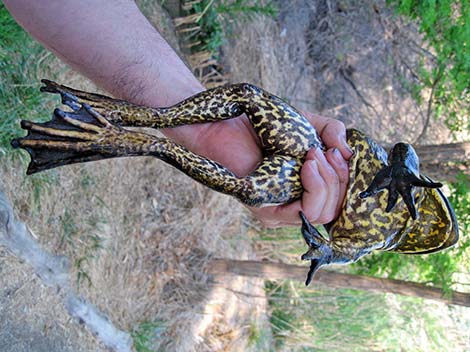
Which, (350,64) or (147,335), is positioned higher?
(350,64)

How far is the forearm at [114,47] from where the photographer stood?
5.97ft

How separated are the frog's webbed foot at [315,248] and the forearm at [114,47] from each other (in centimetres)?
59

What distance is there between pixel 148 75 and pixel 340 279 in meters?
2.48

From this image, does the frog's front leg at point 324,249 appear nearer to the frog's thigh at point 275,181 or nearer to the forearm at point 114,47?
the frog's thigh at point 275,181

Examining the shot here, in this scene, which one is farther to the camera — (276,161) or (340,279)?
(340,279)

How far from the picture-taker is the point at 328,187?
1786 millimetres

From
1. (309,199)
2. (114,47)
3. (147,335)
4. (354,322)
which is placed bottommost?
(354,322)

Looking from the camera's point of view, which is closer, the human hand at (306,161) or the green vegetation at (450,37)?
the human hand at (306,161)

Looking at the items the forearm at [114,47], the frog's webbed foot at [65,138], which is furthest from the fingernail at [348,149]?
the frog's webbed foot at [65,138]

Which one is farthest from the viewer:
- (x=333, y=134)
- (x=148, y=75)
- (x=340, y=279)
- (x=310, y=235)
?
(x=340, y=279)

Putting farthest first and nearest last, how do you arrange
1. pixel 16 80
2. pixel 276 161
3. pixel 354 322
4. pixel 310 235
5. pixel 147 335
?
pixel 354 322 < pixel 147 335 < pixel 16 80 < pixel 276 161 < pixel 310 235

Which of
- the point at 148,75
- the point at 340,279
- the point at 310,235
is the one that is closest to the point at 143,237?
the point at 340,279

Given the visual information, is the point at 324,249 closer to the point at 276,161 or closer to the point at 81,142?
the point at 276,161

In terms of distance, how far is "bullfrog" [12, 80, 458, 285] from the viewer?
1.62 m
